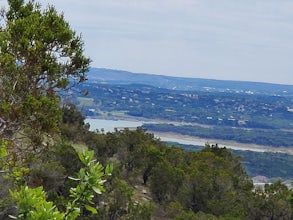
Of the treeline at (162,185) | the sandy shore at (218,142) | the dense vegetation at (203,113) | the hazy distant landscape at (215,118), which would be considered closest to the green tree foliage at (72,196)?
the treeline at (162,185)

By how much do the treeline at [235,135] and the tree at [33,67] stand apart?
77656 mm

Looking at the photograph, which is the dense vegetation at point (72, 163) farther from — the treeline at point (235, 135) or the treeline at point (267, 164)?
the treeline at point (235, 135)

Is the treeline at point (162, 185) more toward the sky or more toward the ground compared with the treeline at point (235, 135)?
more toward the sky

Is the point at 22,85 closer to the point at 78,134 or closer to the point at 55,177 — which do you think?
the point at 55,177

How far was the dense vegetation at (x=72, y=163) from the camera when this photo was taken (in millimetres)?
3643

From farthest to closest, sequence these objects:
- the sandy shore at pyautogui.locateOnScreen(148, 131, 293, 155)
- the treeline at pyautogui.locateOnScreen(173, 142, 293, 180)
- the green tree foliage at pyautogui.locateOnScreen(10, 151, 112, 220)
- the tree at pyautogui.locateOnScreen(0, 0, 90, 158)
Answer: the sandy shore at pyautogui.locateOnScreen(148, 131, 293, 155)
the treeline at pyautogui.locateOnScreen(173, 142, 293, 180)
the tree at pyautogui.locateOnScreen(0, 0, 90, 158)
the green tree foliage at pyautogui.locateOnScreen(10, 151, 112, 220)

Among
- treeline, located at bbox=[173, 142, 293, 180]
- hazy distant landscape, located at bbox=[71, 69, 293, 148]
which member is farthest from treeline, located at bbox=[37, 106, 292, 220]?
hazy distant landscape, located at bbox=[71, 69, 293, 148]

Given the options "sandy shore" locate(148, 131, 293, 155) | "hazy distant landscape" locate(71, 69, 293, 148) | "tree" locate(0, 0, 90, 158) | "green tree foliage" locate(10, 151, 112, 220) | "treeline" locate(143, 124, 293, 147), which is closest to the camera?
"green tree foliage" locate(10, 151, 112, 220)

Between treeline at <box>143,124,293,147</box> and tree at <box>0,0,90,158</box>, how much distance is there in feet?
255

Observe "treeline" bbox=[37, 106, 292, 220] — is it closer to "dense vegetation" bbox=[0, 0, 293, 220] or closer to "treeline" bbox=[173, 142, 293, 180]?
"dense vegetation" bbox=[0, 0, 293, 220]

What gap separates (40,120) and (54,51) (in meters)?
0.89

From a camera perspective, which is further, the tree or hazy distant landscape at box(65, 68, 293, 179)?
hazy distant landscape at box(65, 68, 293, 179)

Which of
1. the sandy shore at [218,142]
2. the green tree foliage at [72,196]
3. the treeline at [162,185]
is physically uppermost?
the green tree foliage at [72,196]

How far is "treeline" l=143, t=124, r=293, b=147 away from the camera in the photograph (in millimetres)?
88812
